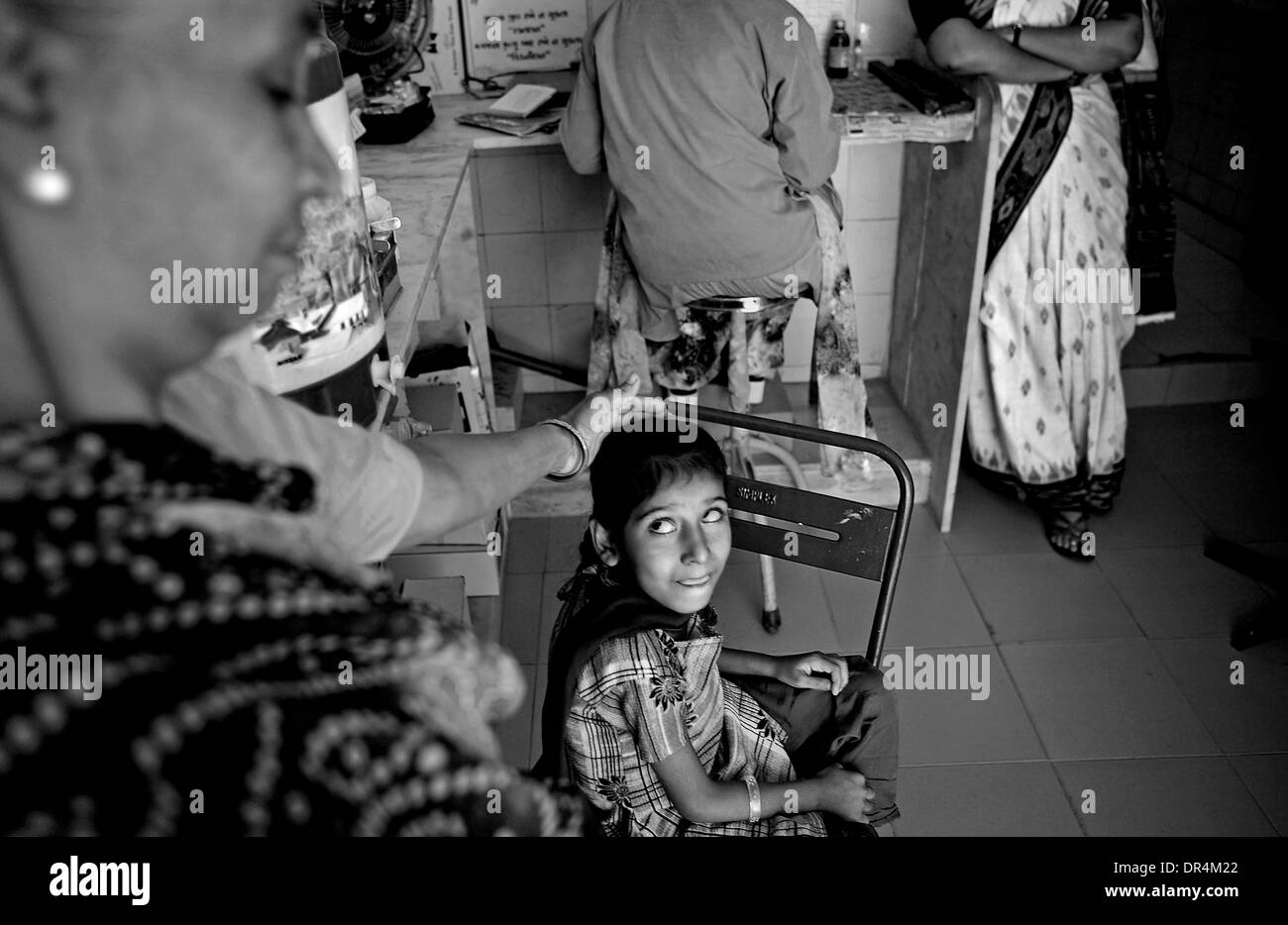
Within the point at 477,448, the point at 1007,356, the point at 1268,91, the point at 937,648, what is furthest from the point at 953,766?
the point at 1268,91

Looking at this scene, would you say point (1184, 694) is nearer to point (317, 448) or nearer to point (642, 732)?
point (642, 732)

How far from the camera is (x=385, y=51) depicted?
2682 mm

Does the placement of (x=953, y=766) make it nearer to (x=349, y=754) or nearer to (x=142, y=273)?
(x=349, y=754)

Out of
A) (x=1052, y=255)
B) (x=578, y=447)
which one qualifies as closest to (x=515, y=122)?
(x=1052, y=255)

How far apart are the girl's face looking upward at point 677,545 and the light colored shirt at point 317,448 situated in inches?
25.5

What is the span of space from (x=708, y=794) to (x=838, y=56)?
2.19 m

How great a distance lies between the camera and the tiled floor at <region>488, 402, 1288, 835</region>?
2.01 metres

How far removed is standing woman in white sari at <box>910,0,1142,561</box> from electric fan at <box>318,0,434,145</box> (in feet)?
4.25

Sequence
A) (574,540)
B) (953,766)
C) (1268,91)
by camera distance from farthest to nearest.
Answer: (1268,91) → (574,540) → (953,766)

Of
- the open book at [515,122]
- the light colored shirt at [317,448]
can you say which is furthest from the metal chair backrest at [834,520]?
the open book at [515,122]

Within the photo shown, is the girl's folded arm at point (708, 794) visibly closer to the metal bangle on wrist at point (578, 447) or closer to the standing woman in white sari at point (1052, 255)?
the metal bangle on wrist at point (578, 447)

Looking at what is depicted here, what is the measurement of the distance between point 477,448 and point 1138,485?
268cm
